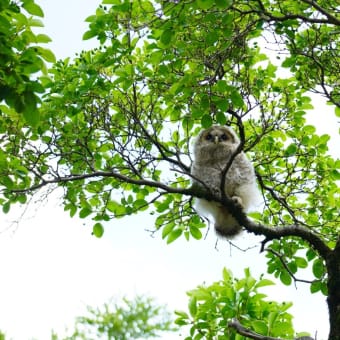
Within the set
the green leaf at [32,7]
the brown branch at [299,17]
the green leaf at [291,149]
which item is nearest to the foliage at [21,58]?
the green leaf at [32,7]

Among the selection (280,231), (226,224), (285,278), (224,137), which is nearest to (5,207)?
(226,224)

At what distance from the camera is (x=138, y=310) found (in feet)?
30.2

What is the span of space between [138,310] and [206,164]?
3.64 metres

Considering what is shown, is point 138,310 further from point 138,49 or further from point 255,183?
point 138,49

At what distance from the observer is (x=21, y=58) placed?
A: 10.6 ft

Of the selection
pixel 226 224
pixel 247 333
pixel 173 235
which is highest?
pixel 226 224

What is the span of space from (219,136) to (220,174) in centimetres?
56

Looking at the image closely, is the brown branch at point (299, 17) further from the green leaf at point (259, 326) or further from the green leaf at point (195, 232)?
the green leaf at point (259, 326)

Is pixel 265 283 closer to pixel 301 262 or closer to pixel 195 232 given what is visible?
pixel 301 262

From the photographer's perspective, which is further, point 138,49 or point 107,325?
point 107,325

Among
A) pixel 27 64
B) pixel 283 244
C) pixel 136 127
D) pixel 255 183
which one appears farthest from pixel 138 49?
pixel 27 64

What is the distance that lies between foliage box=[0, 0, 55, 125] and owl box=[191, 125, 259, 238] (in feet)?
9.80

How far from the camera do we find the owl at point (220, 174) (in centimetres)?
628

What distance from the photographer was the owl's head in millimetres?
6695
